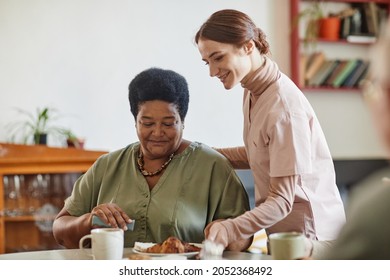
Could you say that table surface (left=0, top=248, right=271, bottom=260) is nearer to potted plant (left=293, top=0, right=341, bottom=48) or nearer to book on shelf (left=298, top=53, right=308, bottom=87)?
book on shelf (left=298, top=53, right=308, bottom=87)

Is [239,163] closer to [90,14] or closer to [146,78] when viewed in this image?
[146,78]

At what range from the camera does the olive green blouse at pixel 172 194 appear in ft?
5.21

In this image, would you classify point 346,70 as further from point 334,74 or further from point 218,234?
point 218,234

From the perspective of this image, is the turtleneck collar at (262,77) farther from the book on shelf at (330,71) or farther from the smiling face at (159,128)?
the book on shelf at (330,71)

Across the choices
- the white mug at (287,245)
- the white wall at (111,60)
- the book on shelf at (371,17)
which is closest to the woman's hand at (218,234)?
the white mug at (287,245)

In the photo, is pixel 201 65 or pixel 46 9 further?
pixel 46 9

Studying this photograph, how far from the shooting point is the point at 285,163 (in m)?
1.47

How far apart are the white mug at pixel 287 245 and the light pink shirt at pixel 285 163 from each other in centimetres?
12

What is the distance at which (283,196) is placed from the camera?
1.47 metres

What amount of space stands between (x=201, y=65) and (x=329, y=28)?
435 mm

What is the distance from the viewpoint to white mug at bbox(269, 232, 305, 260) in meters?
1.33

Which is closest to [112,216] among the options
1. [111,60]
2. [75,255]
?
[75,255]
